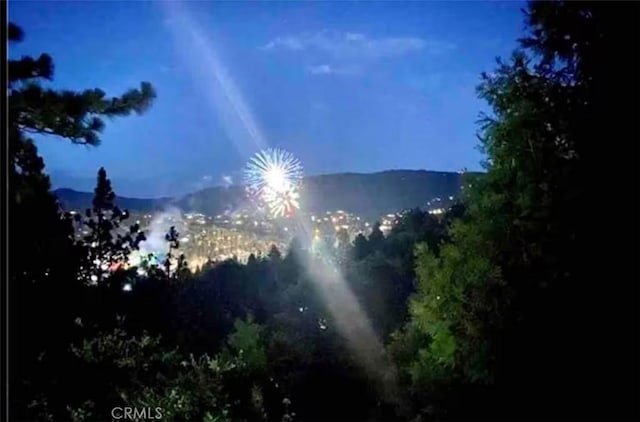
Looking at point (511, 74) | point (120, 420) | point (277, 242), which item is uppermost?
point (277, 242)

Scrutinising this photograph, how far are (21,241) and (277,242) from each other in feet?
86.2

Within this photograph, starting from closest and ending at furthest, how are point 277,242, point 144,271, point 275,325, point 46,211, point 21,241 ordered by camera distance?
point 21,241 < point 46,211 < point 275,325 < point 144,271 < point 277,242

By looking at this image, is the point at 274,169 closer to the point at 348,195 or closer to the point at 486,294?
the point at 486,294

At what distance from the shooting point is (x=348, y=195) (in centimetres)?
2728

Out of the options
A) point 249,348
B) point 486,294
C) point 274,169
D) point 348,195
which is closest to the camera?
point 486,294

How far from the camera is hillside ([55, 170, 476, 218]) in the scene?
24761 mm

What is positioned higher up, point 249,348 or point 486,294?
point 486,294

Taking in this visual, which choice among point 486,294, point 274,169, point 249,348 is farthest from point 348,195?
point 486,294

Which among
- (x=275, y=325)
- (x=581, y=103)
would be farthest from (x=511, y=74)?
(x=275, y=325)

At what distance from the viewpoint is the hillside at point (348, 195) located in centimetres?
2476

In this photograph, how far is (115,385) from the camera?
452 centimetres

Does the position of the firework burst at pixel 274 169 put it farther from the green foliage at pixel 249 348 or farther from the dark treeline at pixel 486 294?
the dark treeline at pixel 486 294

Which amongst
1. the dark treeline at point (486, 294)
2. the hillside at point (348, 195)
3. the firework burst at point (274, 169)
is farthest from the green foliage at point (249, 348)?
the hillside at point (348, 195)

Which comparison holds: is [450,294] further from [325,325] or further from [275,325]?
[275,325]
